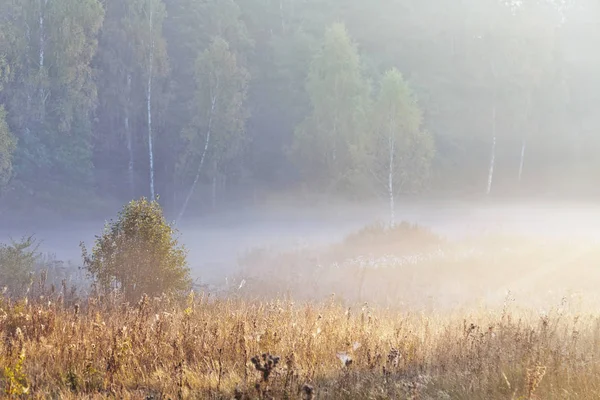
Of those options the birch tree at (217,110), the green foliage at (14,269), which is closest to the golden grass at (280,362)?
the green foliage at (14,269)

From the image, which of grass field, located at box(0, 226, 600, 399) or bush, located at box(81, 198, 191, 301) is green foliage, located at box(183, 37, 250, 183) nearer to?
bush, located at box(81, 198, 191, 301)

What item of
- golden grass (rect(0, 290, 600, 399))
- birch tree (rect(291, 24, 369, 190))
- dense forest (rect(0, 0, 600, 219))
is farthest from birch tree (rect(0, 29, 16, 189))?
golden grass (rect(0, 290, 600, 399))

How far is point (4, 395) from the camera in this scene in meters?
4.41

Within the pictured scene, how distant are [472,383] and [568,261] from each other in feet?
49.8

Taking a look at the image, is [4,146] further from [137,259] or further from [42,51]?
[137,259]

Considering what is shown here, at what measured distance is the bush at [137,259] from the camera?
34.4 feet

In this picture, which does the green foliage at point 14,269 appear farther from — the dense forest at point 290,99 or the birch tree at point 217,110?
the birch tree at point 217,110

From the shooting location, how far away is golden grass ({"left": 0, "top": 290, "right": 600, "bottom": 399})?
4.56 m

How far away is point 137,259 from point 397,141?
1744cm

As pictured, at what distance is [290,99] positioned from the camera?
4184 centimetres

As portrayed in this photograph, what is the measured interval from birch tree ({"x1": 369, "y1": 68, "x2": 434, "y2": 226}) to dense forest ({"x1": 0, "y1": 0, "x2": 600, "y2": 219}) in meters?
0.07

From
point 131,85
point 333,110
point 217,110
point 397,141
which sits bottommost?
point 397,141

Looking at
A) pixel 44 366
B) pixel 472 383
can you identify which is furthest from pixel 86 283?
pixel 472 383

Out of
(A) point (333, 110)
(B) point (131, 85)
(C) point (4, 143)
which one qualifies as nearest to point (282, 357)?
(C) point (4, 143)
